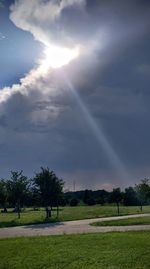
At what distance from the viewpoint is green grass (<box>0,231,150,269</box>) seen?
13.7 m

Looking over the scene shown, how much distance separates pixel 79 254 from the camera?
15.5 metres

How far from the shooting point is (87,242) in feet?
61.3

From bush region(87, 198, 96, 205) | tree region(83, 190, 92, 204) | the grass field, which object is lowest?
the grass field

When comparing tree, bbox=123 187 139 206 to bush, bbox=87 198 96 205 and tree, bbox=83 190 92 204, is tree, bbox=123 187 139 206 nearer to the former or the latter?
bush, bbox=87 198 96 205

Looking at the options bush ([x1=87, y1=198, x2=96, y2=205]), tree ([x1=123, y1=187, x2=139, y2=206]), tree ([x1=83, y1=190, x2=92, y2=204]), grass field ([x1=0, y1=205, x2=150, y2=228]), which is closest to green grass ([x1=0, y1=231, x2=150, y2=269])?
grass field ([x1=0, y1=205, x2=150, y2=228])

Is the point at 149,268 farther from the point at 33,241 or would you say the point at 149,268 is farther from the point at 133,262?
the point at 33,241

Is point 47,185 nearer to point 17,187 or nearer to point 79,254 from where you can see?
point 17,187

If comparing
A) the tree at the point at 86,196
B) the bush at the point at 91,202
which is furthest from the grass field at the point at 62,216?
the tree at the point at 86,196

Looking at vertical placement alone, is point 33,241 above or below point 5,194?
below

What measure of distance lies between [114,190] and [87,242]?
44.5 metres

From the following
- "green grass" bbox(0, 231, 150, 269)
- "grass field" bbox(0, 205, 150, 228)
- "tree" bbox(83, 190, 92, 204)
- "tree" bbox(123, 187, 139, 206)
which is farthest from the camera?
"tree" bbox(83, 190, 92, 204)

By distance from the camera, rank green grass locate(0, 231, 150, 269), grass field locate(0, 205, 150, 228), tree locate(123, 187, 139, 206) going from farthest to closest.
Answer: tree locate(123, 187, 139, 206), grass field locate(0, 205, 150, 228), green grass locate(0, 231, 150, 269)

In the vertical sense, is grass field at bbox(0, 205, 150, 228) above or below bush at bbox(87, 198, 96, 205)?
below

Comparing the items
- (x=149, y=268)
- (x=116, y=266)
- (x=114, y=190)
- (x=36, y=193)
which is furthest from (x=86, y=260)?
(x=114, y=190)
